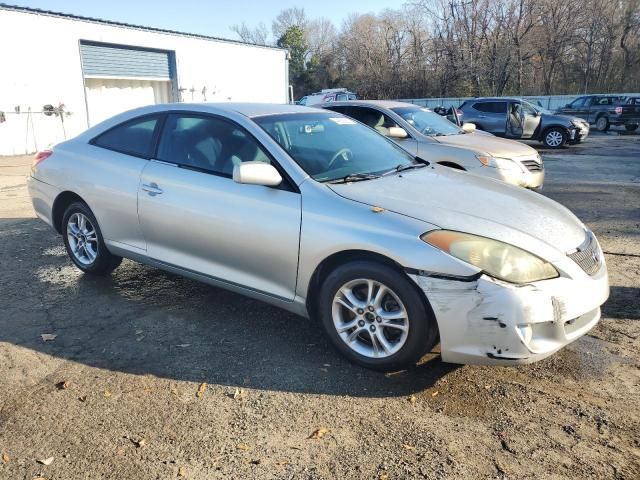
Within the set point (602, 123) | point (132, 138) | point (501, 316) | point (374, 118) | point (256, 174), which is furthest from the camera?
point (602, 123)

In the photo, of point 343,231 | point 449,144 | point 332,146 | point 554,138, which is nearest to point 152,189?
point 332,146

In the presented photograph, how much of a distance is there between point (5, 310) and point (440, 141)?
19.3 ft

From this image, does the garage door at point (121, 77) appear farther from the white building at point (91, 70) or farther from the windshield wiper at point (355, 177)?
the windshield wiper at point (355, 177)

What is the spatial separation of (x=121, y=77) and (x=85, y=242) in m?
19.2

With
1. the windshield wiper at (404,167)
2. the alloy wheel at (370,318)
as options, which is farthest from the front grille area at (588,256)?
the windshield wiper at (404,167)

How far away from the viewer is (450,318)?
2.96 meters

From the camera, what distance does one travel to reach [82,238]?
201 inches

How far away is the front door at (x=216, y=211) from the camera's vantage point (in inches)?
140

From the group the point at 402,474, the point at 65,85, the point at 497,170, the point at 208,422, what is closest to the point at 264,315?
the point at 208,422

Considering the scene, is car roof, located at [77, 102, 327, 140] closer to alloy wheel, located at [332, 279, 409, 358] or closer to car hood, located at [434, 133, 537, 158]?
alloy wheel, located at [332, 279, 409, 358]

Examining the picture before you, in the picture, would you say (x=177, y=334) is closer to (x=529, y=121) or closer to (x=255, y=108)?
(x=255, y=108)

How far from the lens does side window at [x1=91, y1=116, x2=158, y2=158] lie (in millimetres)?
4559

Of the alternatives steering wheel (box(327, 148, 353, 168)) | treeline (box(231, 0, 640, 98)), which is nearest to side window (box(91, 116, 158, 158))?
steering wheel (box(327, 148, 353, 168))

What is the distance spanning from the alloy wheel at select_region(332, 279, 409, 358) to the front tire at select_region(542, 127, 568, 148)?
16.5 metres
